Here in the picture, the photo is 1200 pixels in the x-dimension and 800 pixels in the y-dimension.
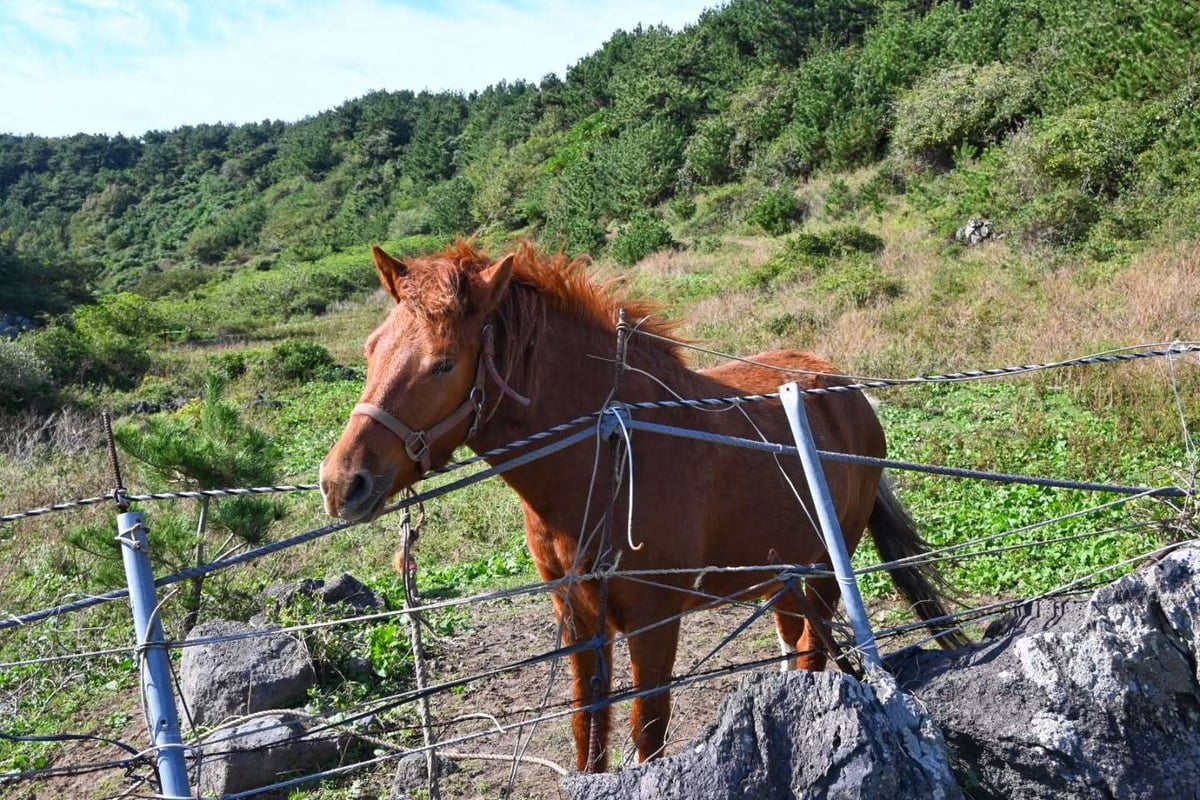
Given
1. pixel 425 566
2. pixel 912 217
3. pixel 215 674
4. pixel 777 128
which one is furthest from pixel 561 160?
pixel 215 674

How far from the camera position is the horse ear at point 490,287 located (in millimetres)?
2828

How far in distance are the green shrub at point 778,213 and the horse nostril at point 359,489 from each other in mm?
23605

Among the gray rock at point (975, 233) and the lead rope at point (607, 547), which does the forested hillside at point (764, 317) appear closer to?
the gray rock at point (975, 233)

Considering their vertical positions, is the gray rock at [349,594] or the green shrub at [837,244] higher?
the green shrub at [837,244]

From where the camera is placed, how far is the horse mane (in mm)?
2795

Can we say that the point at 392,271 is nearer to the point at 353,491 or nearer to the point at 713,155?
the point at 353,491

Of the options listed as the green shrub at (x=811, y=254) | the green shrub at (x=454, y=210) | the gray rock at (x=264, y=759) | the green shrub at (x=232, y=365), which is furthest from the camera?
the green shrub at (x=454, y=210)

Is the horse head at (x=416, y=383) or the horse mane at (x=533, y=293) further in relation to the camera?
the horse mane at (x=533, y=293)

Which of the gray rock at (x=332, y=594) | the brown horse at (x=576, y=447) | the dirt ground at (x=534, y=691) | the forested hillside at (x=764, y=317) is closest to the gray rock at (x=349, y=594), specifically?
the gray rock at (x=332, y=594)

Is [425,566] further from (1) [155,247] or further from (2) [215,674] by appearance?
(1) [155,247]

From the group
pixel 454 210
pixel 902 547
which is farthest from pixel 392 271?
pixel 454 210

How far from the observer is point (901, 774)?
1.99 meters

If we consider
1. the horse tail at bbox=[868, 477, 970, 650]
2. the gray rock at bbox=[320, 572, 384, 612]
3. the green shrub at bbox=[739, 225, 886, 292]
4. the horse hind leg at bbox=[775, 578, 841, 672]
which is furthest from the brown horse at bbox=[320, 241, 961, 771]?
the green shrub at bbox=[739, 225, 886, 292]

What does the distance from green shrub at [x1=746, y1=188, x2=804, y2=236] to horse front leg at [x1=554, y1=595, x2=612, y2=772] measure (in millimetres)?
22821
